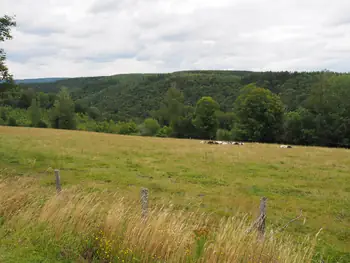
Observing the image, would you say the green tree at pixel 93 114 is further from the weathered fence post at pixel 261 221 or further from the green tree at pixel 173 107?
the weathered fence post at pixel 261 221

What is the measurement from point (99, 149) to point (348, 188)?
1992 centimetres

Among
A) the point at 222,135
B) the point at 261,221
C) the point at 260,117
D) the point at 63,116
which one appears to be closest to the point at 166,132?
the point at 222,135

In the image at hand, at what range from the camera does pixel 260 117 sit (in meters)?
56.2

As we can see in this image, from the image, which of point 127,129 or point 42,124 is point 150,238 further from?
point 127,129

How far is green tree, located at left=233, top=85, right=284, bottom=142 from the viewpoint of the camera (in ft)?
181

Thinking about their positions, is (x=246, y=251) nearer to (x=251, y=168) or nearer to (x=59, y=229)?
(x=59, y=229)

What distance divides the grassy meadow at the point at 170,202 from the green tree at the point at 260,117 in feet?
89.9

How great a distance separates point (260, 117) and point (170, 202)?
4985 cm

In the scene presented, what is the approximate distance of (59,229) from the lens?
6.69 meters

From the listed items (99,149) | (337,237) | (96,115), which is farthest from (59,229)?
(96,115)

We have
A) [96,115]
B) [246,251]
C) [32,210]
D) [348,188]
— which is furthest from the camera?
[96,115]

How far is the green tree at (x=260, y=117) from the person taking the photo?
5503cm

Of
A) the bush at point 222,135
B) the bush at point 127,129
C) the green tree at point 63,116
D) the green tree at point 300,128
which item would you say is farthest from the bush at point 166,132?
the green tree at point 300,128

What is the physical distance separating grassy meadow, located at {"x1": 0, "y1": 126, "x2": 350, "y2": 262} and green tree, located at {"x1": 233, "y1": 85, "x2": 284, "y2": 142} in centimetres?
2740
